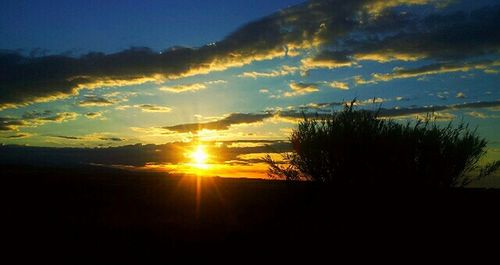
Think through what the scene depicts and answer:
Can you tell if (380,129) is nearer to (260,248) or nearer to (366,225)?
(366,225)

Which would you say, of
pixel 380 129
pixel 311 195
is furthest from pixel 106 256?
pixel 380 129

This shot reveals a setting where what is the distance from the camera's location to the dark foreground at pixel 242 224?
10.5 metres

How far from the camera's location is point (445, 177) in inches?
888

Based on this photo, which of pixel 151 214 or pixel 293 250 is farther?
pixel 151 214

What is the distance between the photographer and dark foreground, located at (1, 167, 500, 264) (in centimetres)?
1055

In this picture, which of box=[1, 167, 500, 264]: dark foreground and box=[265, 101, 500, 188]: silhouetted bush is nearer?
box=[1, 167, 500, 264]: dark foreground

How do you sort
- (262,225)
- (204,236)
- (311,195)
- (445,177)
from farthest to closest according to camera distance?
(445,177), (311,195), (262,225), (204,236)

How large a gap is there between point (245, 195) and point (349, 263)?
1582cm

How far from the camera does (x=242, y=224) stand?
14680mm

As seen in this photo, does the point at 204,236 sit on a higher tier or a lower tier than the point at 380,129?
lower

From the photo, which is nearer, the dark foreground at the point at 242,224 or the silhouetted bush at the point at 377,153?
the dark foreground at the point at 242,224

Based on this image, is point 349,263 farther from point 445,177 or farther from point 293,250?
point 445,177

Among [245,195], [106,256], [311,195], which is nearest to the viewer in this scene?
[106,256]

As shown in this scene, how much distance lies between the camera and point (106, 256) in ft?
31.1
